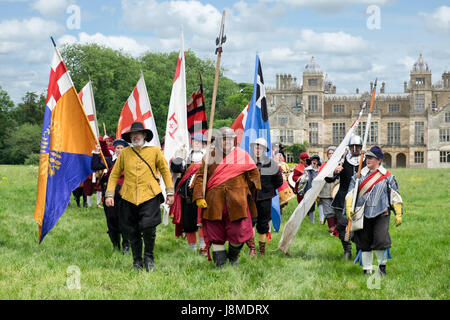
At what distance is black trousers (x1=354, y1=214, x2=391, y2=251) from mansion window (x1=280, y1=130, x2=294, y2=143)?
7622 cm

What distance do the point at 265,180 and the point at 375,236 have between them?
2369mm

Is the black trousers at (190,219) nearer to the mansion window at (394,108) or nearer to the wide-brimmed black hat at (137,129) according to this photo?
the wide-brimmed black hat at (137,129)

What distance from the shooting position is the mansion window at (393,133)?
86562mm

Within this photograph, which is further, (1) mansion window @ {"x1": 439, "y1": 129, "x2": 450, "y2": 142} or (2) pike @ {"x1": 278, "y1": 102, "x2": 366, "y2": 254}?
(1) mansion window @ {"x1": 439, "y1": 129, "x2": 450, "y2": 142}

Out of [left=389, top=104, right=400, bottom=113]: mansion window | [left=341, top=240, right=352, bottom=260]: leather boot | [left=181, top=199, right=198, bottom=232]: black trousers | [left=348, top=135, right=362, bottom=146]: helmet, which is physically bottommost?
[left=341, top=240, right=352, bottom=260]: leather boot

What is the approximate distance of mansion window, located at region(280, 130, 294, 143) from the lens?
83.9m

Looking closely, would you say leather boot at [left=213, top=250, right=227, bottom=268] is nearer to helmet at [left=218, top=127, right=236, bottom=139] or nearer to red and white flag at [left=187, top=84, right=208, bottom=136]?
helmet at [left=218, top=127, right=236, bottom=139]

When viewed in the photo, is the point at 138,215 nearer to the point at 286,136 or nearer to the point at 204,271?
the point at 204,271

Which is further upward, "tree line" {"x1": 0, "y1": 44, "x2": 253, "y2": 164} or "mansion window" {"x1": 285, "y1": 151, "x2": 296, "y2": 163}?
"tree line" {"x1": 0, "y1": 44, "x2": 253, "y2": 164}

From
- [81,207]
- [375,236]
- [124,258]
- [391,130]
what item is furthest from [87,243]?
[391,130]

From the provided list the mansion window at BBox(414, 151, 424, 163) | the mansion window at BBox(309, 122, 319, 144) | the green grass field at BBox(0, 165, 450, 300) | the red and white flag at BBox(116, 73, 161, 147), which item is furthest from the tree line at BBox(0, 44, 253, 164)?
the green grass field at BBox(0, 165, 450, 300)

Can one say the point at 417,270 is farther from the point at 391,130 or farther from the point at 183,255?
the point at 391,130
